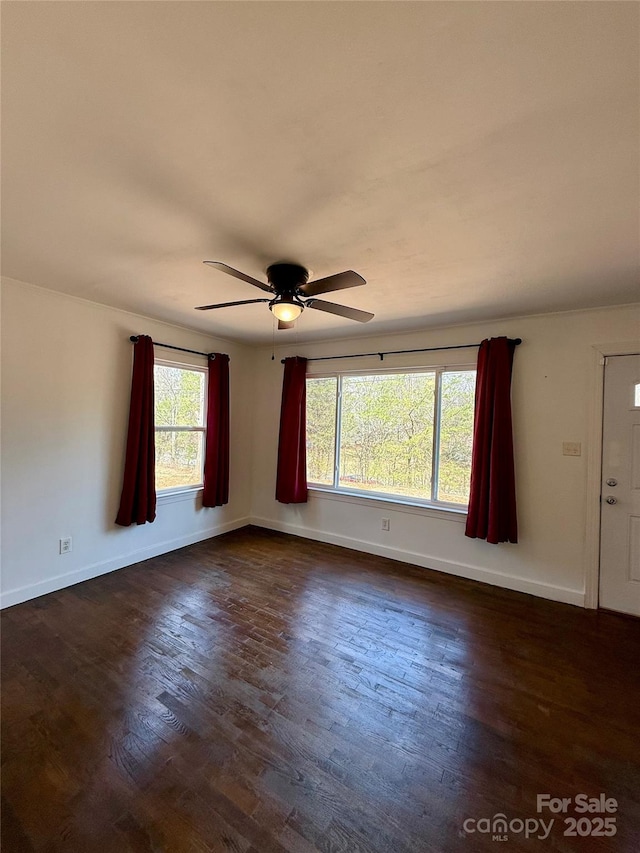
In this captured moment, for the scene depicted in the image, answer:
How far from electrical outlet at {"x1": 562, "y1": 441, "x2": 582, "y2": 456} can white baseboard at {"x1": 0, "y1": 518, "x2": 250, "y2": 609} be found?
3.90 m

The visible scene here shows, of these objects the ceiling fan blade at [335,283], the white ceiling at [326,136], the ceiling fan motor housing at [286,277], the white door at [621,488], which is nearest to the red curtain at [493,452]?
the white door at [621,488]

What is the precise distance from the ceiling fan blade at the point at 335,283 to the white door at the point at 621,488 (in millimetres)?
2403

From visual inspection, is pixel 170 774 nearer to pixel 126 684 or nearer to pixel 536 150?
pixel 126 684

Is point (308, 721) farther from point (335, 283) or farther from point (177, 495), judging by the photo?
point (177, 495)

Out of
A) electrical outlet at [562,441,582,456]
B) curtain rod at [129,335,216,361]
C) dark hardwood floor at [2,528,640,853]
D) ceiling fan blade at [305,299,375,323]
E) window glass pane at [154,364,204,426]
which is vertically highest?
curtain rod at [129,335,216,361]

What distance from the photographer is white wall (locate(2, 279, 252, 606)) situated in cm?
261

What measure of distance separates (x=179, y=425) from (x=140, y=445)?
0.64 metres

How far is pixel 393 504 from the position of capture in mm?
3738

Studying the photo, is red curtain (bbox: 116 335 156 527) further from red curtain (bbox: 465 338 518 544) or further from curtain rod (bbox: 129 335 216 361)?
red curtain (bbox: 465 338 518 544)

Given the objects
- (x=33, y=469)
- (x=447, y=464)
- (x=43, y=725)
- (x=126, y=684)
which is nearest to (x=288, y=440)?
(x=447, y=464)

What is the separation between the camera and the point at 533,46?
89 centimetres

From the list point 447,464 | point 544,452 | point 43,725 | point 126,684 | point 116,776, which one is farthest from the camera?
point 447,464

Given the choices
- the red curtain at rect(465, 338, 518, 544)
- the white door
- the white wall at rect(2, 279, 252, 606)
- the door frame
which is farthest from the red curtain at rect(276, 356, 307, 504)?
the white door

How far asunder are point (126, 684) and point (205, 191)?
2.56 metres
